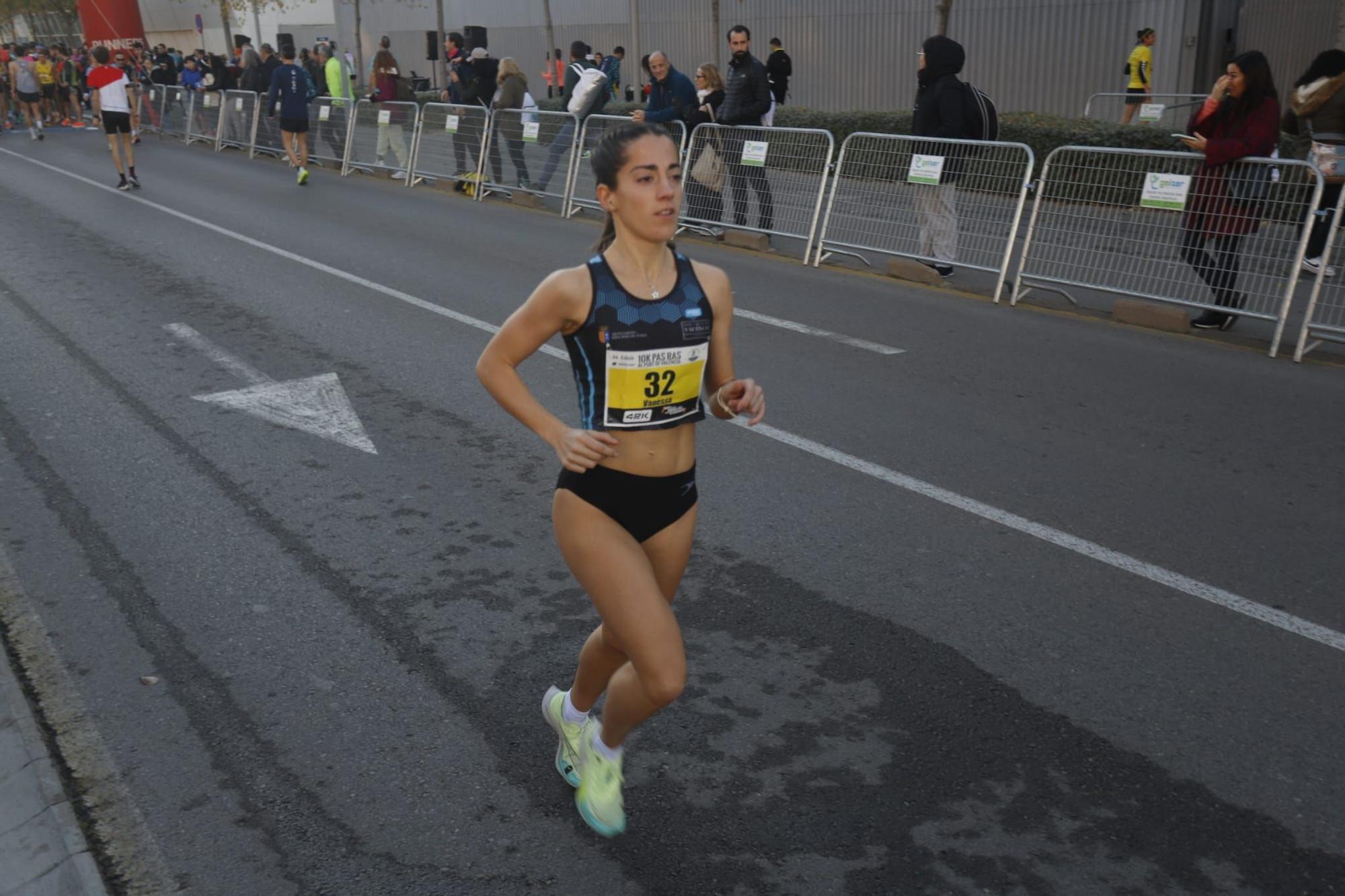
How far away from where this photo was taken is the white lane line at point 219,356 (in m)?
7.78

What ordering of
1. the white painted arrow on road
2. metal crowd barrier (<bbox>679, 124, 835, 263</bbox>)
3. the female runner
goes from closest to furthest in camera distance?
the female runner < the white painted arrow on road < metal crowd barrier (<bbox>679, 124, 835, 263</bbox>)

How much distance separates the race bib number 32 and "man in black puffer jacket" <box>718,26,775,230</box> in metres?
9.80

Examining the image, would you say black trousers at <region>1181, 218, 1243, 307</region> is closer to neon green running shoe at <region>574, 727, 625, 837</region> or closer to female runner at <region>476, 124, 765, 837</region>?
female runner at <region>476, 124, 765, 837</region>

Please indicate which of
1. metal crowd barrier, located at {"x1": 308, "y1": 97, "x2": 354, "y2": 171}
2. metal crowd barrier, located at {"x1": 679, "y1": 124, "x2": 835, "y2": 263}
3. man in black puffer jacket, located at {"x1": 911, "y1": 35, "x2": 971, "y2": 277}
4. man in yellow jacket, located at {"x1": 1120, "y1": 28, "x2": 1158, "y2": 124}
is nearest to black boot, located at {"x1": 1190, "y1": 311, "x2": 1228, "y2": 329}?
man in black puffer jacket, located at {"x1": 911, "y1": 35, "x2": 971, "y2": 277}

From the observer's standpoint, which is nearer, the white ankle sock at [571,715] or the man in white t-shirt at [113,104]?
the white ankle sock at [571,715]

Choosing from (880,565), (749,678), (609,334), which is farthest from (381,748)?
(880,565)

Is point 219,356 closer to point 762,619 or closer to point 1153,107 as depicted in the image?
point 762,619

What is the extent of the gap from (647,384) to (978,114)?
856cm

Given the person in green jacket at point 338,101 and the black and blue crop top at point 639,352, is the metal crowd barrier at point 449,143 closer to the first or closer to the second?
the person in green jacket at point 338,101

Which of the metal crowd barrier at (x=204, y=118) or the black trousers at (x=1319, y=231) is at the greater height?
the black trousers at (x=1319, y=231)

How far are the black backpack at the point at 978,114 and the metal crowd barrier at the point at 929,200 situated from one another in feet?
0.95

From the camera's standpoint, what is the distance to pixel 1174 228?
9.09 m

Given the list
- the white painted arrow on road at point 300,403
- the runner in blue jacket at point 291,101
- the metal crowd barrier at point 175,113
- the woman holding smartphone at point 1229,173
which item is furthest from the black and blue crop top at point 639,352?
the metal crowd barrier at point 175,113

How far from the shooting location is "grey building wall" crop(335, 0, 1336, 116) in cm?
2120
